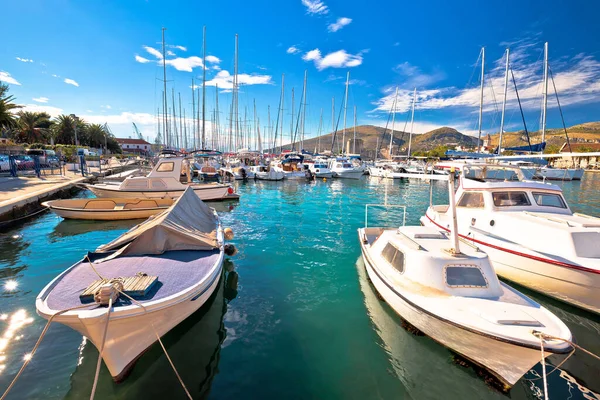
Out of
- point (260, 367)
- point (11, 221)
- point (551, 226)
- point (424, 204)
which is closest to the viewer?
point (260, 367)

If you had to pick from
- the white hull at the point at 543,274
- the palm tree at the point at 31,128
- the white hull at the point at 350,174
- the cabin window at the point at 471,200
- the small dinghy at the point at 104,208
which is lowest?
the small dinghy at the point at 104,208

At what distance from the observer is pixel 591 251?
7484 millimetres

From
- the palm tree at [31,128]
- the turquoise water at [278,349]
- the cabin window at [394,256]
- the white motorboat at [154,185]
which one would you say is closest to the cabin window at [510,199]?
the turquoise water at [278,349]

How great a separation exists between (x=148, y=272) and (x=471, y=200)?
10809mm

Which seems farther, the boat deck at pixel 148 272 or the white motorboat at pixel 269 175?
the white motorboat at pixel 269 175

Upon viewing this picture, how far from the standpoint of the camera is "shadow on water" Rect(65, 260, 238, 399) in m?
4.67

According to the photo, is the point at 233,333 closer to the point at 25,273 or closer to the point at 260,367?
the point at 260,367

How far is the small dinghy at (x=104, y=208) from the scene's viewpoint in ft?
50.3

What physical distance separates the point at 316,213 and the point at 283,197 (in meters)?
7.62

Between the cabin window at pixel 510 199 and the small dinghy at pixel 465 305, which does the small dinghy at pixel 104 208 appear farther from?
the cabin window at pixel 510 199

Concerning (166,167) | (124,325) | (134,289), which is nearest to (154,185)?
(166,167)

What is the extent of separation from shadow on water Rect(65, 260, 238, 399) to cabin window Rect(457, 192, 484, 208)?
9519mm

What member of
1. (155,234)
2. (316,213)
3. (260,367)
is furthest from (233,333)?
(316,213)

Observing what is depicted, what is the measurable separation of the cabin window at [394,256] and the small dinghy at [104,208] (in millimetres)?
13460
